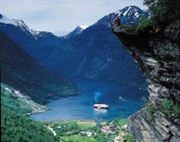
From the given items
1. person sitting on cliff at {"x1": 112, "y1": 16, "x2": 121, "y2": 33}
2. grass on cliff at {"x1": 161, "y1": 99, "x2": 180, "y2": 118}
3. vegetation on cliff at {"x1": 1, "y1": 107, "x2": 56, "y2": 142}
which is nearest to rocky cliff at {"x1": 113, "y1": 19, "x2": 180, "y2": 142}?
grass on cliff at {"x1": 161, "y1": 99, "x2": 180, "y2": 118}

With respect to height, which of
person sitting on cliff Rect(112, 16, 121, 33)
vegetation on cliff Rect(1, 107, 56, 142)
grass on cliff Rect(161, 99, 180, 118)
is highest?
vegetation on cliff Rect(1, 107, 56, 142)

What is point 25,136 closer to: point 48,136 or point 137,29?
point 48,136

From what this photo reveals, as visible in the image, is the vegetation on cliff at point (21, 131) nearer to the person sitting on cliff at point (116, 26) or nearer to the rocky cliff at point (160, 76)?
the rocky cliff at point (160, 76)

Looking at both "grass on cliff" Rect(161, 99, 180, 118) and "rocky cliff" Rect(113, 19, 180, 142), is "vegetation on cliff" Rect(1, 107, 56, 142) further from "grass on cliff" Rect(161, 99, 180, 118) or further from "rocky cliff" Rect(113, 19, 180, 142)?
"grass on cliff" Rect(161, 99, 180, 118)

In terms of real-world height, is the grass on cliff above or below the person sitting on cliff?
below

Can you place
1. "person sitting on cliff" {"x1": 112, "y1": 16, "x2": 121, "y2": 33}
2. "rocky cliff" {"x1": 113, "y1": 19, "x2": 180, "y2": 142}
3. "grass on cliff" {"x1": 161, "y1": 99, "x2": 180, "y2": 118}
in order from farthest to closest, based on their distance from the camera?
"person sitting on cliff" {"x1": 112, "y1": 16, "x2": 121, "y2": 33}
"grass on cliff" {"x1": 161, "y1": 99, "x2": 180, "y2": 118}
"rocky cliff" {"x1": 113, "y1": 19, "x2": 180, "y2": 142}

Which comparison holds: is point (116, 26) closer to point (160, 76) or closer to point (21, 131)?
point (160, 76)

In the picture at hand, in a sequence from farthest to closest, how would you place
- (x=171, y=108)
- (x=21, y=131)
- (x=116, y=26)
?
(x=21, y=131)
(x=116, y=26)
(x=171, y=108)

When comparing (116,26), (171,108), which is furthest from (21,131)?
(171,108)

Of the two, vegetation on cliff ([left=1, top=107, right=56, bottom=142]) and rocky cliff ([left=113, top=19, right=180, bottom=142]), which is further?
vegetation on cliff ([left=1, top=107, right=56, bottom=142])
